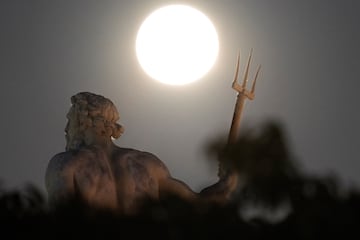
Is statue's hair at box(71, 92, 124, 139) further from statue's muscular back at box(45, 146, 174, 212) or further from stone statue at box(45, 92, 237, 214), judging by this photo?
statue's muscular back at box(45, 146, 174, 212)

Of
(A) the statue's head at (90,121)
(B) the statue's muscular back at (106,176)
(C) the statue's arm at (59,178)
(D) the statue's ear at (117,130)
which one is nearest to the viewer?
(C) the statue's arm at (59,178)

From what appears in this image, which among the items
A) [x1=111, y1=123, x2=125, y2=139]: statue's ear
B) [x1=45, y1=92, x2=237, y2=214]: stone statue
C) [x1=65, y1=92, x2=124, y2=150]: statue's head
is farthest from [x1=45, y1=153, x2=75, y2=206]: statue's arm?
[x1=111, y1=123, x2=125, y2=139]: statue's ear

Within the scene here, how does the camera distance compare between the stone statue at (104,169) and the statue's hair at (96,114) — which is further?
the statue's hair at (96,114)

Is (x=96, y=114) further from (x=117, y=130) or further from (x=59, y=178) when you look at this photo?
(x=59, y=178)

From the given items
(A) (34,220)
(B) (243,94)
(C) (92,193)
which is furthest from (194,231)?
(B) (243,94)

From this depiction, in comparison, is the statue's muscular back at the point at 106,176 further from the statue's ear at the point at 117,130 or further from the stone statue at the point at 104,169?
the statue's ear at the point at 117,130

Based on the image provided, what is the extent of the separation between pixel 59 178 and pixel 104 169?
2.76 feet

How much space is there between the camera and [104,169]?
89.2ft

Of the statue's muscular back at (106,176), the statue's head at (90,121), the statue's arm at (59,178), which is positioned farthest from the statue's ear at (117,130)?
the statue's arm at (59,178)

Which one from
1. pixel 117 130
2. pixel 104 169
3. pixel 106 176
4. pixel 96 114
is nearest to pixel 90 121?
pixel 96 114

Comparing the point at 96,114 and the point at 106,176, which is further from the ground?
the point at 96,114

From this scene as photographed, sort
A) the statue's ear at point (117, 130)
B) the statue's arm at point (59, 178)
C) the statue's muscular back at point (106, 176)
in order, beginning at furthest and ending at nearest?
the statue's ear at point (117, 130), the statue's muscular back at point (106, 176), the statue's arm at point (59, 178)

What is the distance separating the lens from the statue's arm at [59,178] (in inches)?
1045

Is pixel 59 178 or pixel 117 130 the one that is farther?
pixel 117 130
